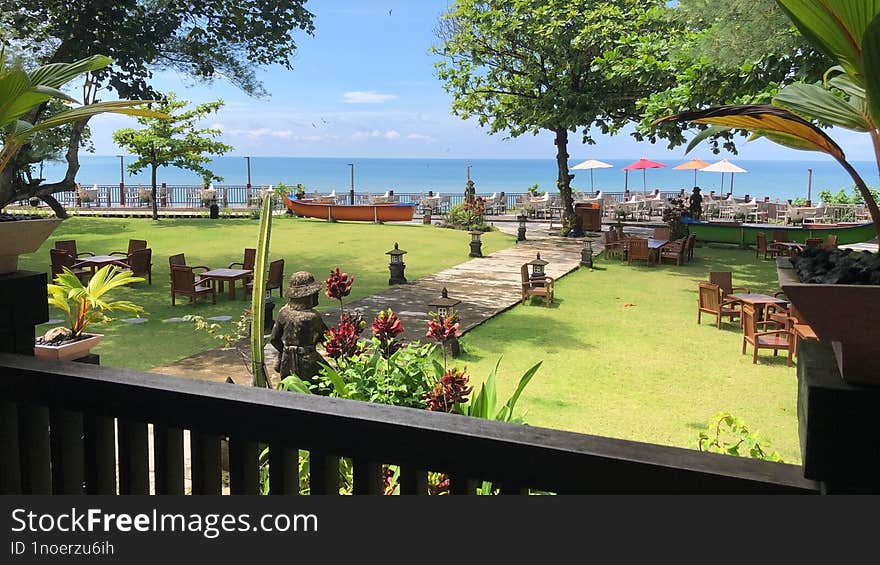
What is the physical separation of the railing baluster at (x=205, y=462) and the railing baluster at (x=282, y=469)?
0.50ft

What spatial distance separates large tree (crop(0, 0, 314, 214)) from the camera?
40.0 feet

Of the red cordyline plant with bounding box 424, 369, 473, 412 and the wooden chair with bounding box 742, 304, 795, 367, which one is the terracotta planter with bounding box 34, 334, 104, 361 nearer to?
the red cordyline plant with bounding box 424, 369, 473, 412

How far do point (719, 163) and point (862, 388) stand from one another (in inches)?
1078

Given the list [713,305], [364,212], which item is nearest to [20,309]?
[713,305]

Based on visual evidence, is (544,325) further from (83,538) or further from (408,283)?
(83,538)

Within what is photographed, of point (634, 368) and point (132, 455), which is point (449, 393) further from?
point (634, 368)

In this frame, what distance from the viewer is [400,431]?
140cm

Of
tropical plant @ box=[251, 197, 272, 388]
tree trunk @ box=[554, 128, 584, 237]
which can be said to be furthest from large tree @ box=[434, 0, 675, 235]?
tropical plant @ box=[251, 197, 272, 388]

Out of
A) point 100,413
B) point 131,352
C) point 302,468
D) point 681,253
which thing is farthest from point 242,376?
point 681,253

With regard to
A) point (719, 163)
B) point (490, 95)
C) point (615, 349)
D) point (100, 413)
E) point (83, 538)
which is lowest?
point (615, 349)

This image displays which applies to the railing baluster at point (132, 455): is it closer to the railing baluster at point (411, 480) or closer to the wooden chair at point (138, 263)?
the railing baluster at point (411, 480)

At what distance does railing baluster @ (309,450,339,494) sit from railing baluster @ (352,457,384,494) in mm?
80

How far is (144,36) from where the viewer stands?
12.7 metres

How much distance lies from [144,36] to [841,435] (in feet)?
45.0
